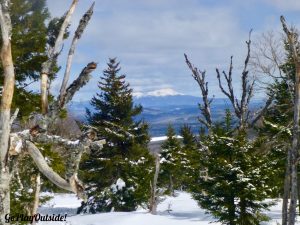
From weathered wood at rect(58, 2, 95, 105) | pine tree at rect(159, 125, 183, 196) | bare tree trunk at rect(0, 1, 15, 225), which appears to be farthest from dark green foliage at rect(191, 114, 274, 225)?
pine tree at rect(159, 125, 183, 196)

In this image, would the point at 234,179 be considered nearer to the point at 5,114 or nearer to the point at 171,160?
the point at 5,114

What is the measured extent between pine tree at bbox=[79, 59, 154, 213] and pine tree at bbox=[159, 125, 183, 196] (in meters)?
9.19

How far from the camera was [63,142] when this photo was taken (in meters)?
5.66

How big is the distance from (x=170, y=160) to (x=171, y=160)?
0.11 metres

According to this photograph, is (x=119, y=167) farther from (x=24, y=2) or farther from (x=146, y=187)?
(x=24, y=2)

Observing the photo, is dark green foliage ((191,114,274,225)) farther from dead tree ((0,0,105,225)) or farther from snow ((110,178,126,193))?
snow ((110,178,126,193))

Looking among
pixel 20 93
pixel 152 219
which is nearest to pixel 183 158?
pixel 152 219

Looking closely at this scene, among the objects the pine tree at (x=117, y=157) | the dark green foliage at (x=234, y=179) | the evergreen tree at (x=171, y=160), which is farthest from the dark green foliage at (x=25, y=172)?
the evergreen tree at (x=171, y=160)

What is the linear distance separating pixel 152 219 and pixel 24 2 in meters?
12.2

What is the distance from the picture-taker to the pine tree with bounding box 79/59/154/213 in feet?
79.9

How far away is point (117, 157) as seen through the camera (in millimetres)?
24484

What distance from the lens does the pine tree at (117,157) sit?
79.9 ft

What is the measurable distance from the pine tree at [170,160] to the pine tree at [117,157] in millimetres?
9192

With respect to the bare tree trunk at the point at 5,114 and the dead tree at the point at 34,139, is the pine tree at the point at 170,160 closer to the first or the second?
the dead tree at the point at 34,139
